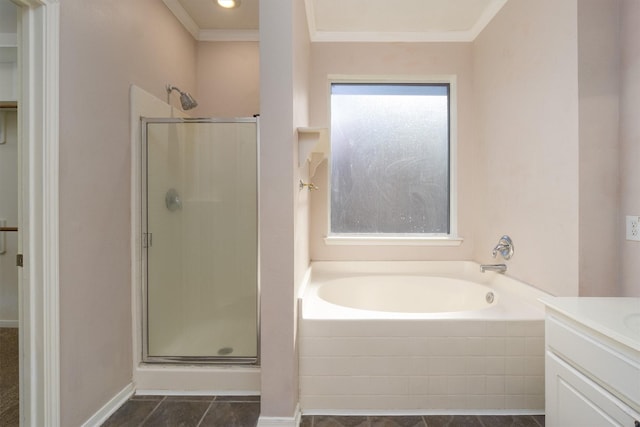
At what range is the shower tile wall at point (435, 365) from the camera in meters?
1.71

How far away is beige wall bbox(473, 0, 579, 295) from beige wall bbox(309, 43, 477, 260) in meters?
A: 0.15

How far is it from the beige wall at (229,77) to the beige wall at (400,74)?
57 cm

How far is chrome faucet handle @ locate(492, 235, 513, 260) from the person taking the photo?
220 cm

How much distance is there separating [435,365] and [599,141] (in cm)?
135

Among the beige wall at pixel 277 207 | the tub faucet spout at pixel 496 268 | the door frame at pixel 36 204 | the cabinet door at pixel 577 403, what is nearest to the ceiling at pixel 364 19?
the beige wall at pixel 277 207

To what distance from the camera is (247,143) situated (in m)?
2.06

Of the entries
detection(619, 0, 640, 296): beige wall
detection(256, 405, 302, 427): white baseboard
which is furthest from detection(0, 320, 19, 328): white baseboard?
detection(619, 0, 640, 296): beige wall

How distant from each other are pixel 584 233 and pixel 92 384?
2.50 m

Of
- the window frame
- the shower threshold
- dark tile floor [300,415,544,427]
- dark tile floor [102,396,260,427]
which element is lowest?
dark tile floor [102,396,260,427]

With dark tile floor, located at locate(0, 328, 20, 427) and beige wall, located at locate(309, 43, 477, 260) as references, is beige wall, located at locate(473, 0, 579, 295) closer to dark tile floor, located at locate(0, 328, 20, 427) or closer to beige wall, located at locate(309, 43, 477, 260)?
beige wall, located at locate(309, 43, 477, 260)

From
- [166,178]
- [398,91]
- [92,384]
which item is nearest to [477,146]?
[398,91]

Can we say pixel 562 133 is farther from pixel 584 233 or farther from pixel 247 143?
pixel 247 143

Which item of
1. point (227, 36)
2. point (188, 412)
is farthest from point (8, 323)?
point (227, 36)

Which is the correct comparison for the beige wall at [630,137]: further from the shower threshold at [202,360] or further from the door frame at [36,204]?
the door frame at [36,204]
